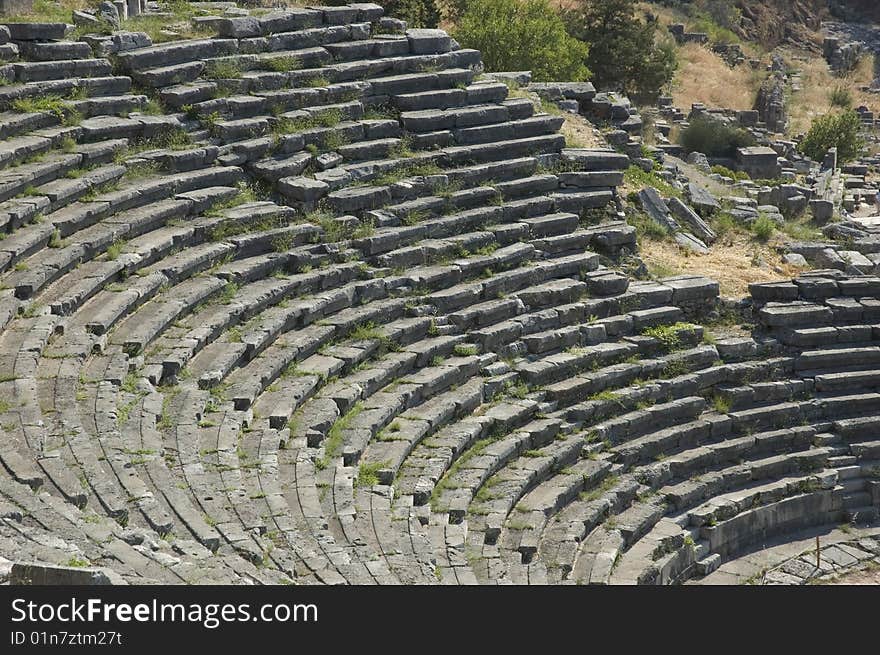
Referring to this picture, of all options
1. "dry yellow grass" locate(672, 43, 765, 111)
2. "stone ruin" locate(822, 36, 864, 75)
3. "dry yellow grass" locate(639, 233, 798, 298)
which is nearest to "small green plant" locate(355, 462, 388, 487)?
"dry yellow grass" locate(639, 233, 798, 298)

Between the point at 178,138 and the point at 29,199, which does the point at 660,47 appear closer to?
the point at 178,138

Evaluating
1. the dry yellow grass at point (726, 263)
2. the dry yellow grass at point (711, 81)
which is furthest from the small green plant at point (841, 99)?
the dry yellow grass at point (726, 263)

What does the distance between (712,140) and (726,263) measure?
12.3 metres

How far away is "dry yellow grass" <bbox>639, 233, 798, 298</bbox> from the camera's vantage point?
800 inches

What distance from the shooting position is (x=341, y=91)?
2000cm

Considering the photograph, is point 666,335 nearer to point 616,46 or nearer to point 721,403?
point 721,403

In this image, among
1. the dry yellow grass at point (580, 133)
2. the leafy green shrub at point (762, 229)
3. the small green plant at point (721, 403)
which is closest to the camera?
the small green plant at point (721, 403)

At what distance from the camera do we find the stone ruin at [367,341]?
12.2 meters

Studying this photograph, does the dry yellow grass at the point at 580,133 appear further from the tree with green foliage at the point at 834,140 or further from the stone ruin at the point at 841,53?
the stone ruin at the point at 841,53

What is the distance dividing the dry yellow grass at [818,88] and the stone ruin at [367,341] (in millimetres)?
26457

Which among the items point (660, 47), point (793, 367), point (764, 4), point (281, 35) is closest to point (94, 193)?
point (281, 35)

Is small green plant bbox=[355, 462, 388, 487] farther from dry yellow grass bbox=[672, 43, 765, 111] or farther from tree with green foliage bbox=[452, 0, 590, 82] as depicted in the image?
dry yellow grass bbox=[672, 43, 765, 111]

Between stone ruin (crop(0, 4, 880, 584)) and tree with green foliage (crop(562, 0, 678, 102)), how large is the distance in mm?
17710

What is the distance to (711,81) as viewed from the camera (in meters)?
51.2
